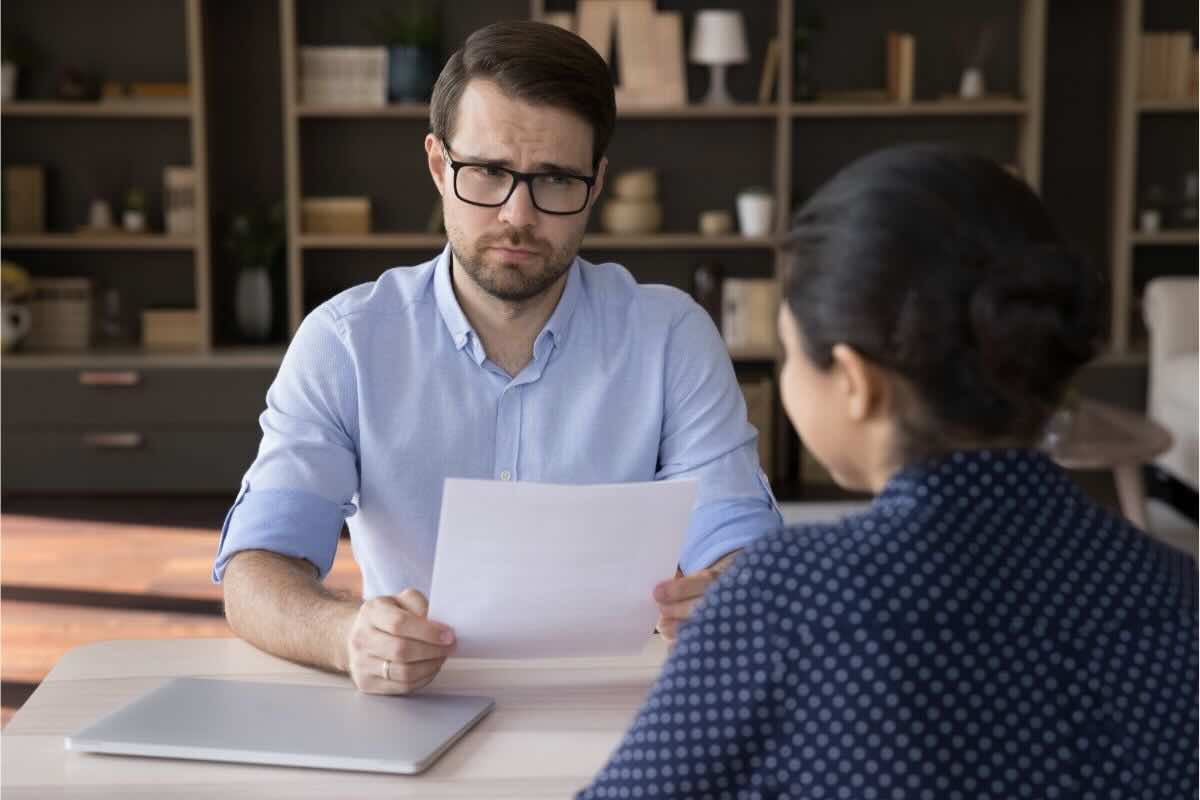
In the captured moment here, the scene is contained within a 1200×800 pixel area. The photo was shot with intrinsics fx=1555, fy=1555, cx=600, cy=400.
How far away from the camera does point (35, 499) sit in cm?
493

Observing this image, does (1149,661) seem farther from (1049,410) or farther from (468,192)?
(468,192)

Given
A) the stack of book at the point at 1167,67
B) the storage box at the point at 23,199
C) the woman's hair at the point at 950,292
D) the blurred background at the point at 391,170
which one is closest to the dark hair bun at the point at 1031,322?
the woman's hair at the point at 950,292

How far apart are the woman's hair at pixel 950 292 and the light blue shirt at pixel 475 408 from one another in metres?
0.86

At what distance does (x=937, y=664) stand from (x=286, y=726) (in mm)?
612

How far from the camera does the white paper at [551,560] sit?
1243 mm

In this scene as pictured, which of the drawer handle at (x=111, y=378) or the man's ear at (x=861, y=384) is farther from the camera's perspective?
the drawer handle at (x=111, y=378)

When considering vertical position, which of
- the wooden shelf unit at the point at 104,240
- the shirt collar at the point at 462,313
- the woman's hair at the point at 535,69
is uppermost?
the woman's hair at the point at 535,69

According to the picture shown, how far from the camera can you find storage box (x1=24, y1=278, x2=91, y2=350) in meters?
5.16

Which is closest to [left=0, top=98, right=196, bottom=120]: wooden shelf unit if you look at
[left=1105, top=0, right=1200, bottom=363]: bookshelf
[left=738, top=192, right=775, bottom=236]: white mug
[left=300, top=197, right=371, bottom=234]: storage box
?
[left=300, top=197, right=371, bottom=234]: storage box

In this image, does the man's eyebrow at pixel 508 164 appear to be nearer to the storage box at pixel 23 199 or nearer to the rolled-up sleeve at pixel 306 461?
the rolled-up sleeve at pixel 306 461

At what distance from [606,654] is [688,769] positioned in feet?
1.84

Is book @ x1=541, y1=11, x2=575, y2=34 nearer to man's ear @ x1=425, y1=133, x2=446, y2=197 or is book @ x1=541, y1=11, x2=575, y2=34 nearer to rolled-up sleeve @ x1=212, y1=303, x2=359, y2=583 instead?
man's ear @ x1=425, y1=133, x2=446, y2=197

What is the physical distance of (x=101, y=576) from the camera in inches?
157

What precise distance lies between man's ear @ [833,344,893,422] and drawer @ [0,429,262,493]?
4230 mm
